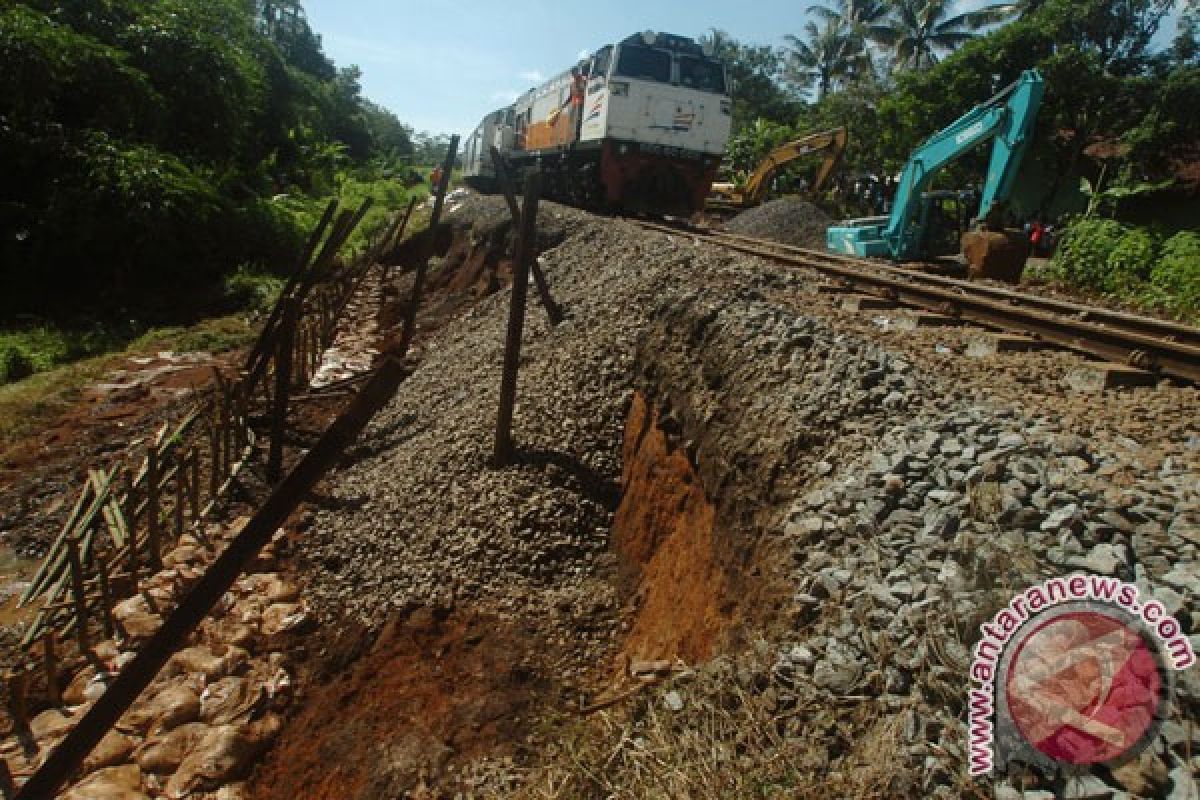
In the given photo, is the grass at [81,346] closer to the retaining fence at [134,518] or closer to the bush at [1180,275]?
the retaining fence at [134,518]

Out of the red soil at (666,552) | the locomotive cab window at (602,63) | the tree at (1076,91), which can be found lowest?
the red soil at (666,552)

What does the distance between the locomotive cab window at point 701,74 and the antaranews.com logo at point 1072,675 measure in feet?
40.7

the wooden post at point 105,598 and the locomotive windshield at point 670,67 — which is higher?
the locomotive windshield at point 670,67

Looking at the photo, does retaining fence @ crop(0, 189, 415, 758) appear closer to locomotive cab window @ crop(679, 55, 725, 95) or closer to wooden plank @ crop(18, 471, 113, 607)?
wooden plank @ crop(18, 471, 113, 607)

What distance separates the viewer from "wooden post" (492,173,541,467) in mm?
5824

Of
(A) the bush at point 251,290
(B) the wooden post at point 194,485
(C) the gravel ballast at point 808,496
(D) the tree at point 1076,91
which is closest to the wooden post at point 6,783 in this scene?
(C) the gravel ballast at point 808,496

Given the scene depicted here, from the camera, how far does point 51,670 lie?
4477 millimetres

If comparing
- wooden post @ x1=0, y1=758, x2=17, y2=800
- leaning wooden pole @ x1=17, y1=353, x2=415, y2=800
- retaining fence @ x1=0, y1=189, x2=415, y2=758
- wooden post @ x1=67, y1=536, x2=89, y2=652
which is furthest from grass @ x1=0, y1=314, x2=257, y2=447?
leaning wooden pole @ x1=17, y1=353, x2=415, y2=800

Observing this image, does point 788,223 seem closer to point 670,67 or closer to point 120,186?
point 670,67

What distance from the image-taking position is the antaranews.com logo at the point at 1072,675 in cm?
204

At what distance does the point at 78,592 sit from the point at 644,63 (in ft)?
39.0

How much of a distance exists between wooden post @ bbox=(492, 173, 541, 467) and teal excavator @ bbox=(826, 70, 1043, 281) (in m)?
6.18

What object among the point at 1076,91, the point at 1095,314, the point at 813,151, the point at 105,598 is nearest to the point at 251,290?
the point at 105,598

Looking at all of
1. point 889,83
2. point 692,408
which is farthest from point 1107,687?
point 889,83
